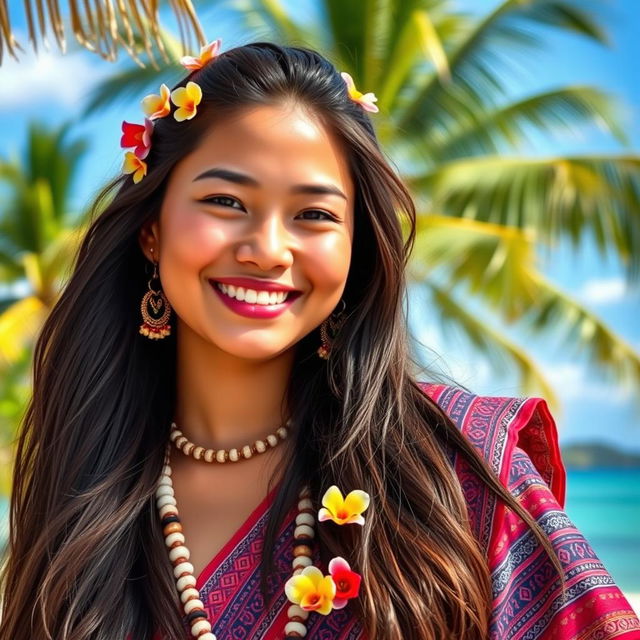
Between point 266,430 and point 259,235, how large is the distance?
0.47 m

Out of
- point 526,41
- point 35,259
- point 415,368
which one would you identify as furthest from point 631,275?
point 415,368

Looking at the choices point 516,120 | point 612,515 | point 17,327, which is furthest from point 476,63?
point 612,515

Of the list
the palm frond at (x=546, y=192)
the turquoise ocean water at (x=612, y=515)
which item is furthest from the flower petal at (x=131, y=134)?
the turquoise ocean water at (x=612, y=515)

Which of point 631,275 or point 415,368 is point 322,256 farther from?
point 631,275

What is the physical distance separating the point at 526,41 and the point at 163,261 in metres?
12.5

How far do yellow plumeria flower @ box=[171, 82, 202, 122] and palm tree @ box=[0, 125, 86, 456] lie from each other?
34.6 ft

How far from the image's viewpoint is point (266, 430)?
248 centimetres

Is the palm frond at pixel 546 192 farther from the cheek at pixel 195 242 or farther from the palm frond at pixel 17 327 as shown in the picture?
the cheek at pixel 195 242

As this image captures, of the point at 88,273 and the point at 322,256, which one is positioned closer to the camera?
the point at 322,256

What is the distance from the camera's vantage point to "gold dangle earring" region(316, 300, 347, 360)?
97.0 inches

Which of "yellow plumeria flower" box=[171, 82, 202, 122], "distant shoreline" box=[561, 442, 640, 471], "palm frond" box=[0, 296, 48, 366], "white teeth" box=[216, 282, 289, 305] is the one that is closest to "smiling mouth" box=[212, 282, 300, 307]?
"white teeth" box=[216, 282, 289, 305]

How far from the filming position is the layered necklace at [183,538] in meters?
2.24

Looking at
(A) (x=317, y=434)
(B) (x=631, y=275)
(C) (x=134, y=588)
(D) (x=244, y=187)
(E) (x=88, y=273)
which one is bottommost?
(B) (x=631, y=275)

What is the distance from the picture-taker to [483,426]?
2318 millimetres
